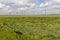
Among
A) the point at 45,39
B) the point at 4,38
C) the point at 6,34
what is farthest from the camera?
the point at 45,39

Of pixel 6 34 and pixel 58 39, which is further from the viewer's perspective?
pixel 58 39

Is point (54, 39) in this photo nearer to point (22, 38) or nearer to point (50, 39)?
point (50, 39)

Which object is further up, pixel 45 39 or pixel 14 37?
pixel 14 37

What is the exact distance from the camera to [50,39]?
92.5 ft

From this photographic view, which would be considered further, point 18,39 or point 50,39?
point 50,39

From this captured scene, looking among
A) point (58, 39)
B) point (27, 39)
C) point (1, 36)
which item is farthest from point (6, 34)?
point (58, 39)

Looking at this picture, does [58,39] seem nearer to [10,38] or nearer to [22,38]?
[22,38]

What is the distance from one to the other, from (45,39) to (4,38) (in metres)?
9.56

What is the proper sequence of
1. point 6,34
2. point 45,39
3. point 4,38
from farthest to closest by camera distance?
point 45,39 → point 6,34 → point 4,38

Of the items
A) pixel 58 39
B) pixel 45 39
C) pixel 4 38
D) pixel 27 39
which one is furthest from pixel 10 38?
pixel 58 39

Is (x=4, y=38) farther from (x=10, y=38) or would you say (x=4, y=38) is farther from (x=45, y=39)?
(x=45, y=39)

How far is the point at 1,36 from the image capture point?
21.0 m

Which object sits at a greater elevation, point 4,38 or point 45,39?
point 4,38

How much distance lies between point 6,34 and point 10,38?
1392 mm
